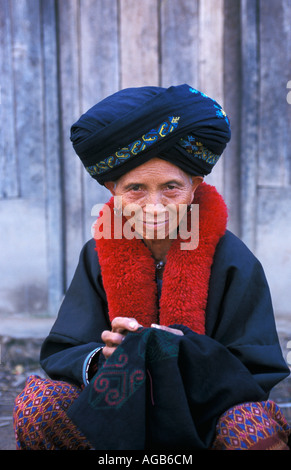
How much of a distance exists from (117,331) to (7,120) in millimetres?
2522

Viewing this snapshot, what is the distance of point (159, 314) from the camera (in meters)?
1.85

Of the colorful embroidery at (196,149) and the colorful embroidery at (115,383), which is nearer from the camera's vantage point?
the colorful embroidery at (115,383)

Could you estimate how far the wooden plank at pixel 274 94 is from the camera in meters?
3.40

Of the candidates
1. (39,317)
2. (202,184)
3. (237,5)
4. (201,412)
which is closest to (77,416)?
(201,412)

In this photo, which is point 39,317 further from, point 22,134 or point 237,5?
point 237,5

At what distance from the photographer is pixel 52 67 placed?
3.60 meters

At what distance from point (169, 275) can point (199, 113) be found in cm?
55

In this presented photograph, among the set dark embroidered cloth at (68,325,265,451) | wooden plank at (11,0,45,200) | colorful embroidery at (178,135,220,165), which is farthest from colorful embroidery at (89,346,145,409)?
wooden plank at (11,0,45,200)

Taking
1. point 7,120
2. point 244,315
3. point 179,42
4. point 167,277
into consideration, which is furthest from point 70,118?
point 244,315

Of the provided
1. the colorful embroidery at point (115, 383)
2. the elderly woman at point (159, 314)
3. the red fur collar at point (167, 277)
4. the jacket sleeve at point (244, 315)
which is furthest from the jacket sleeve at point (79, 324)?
the jacket sleeve at point (244, 315)

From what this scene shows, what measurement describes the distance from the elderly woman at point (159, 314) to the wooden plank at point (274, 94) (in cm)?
170

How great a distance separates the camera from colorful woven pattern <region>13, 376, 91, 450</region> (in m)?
1.61

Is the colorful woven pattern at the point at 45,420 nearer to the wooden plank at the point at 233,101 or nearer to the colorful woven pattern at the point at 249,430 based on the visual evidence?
the colorful woven pattern at the point at 249,430

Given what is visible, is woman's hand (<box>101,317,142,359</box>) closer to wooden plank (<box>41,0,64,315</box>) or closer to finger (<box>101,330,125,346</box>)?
finger (<box>101,330,125,346</box>)
